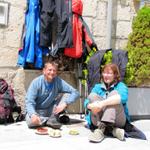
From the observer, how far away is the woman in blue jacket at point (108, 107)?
4688mm

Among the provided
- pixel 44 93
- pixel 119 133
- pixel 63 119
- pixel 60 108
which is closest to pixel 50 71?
pixel 44 93

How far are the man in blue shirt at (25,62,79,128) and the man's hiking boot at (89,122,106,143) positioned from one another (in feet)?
2.16

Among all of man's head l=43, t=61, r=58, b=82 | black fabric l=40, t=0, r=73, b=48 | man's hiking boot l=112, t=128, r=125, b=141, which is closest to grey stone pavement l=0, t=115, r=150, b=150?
man's hiking boot l=112, t=128, r=125, b=141

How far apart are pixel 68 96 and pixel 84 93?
921 mm

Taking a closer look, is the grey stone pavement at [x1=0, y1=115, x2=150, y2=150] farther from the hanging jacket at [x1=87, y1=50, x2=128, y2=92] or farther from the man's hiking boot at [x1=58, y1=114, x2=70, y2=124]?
the hanging jacket at [x1=87, y1=50, x2=128, y2=92]

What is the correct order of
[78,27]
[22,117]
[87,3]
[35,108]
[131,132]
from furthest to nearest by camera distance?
[87,3] → [78,27] → [22,117] → [35,108] → [131,132]

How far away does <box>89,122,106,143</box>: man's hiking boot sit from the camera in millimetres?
4613

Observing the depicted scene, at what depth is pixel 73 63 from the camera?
6320 mm

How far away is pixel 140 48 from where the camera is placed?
20.4ft

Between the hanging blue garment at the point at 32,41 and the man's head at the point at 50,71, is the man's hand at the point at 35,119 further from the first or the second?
the hanging blue garment at the point at 32,41

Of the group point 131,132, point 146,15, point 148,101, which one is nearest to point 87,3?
point 146,15

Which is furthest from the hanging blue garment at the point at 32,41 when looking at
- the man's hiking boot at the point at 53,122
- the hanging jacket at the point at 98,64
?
the man's hiking boot at the point at 53,122

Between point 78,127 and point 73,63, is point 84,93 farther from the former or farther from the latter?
point 78,127

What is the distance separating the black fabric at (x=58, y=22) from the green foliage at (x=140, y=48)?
0.99 meters
